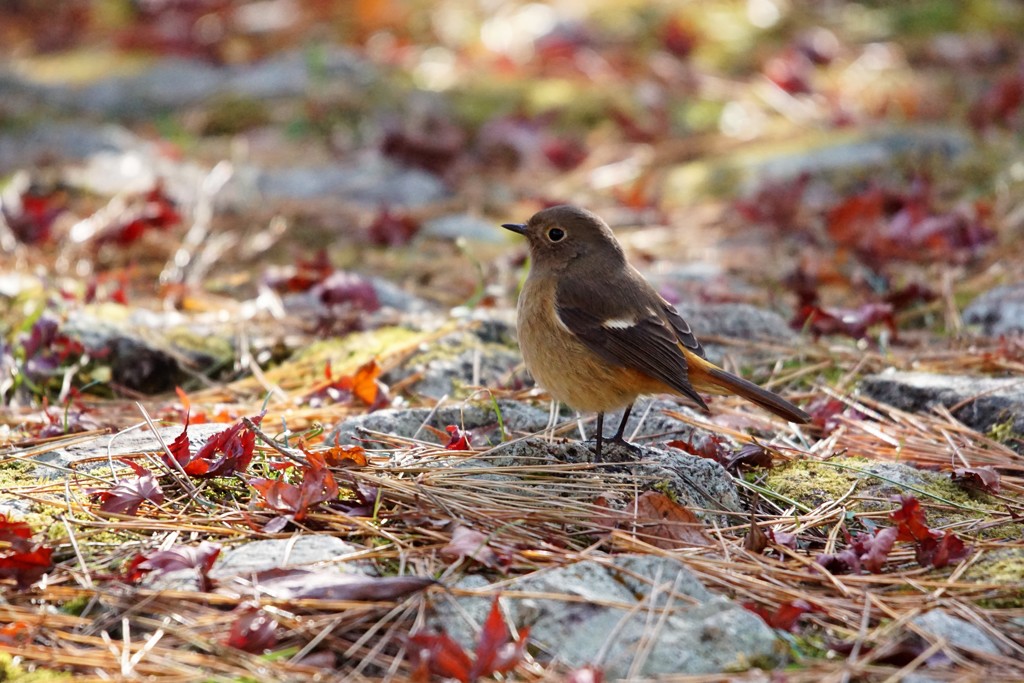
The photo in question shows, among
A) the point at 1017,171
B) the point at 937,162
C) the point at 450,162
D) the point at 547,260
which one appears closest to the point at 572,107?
the point at 450,162

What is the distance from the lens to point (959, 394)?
15.1ft

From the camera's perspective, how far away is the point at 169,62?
10703mm

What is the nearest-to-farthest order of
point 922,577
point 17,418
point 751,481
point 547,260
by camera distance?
point 922,577 < point 751,481 < point 17,418 < point 547,260

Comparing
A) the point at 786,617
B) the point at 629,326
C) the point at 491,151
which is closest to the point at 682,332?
the point at 629,326

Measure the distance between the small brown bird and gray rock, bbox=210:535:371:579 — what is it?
3.93ft

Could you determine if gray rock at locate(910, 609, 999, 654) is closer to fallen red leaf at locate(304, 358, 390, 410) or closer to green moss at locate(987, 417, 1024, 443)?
green moss at locate(987, 417, 1024, 443)

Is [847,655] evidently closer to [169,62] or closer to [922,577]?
[922,577]

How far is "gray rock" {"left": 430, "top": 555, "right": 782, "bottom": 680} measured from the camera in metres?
2.68

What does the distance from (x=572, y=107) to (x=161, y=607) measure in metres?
7.68

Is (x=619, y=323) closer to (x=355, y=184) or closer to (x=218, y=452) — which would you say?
(x=218, y=452)

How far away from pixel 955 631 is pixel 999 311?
320 centimetres

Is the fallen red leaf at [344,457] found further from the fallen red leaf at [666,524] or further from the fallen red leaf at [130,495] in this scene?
the fallen red leaf at [666,524]

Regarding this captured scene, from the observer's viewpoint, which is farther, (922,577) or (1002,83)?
(1002,83)

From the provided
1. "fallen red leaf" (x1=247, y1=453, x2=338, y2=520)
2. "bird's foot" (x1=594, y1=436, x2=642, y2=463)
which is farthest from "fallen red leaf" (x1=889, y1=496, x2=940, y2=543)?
"fallen red leaf" (x1=247, y1=453, x2=338, y2=520)
